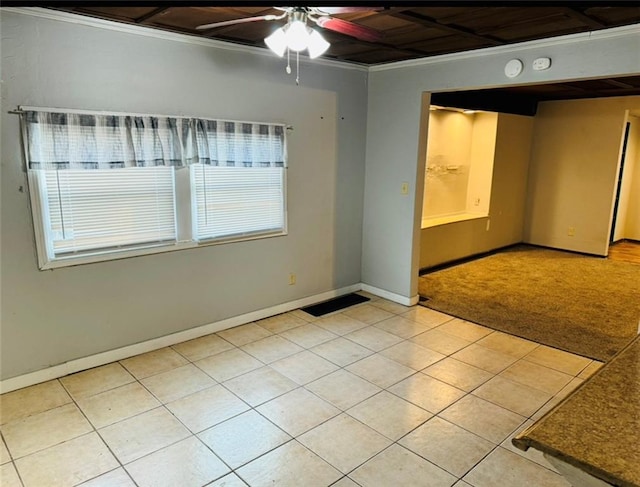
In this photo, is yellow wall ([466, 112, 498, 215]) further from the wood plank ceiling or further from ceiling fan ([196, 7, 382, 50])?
ceiling fan ([196, 7, 382, 50])

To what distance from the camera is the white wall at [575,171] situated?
21.9 ft

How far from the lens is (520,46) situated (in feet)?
11.2

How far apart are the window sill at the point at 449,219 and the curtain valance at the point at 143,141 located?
276 cm

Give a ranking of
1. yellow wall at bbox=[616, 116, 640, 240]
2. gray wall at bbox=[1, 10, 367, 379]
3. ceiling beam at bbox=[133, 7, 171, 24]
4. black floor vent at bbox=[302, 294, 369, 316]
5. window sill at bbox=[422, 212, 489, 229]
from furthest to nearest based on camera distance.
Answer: yellow wall at bbox=[616, 116, 640, 240]
window sill at bbox=[422, 212, 489, 229]
black floor vent at bbox=[302, 294, 369, 316]
gray wall at bbox=[1, 10, 367, 379]
ceiling beam at bbox=[133, 7, 171, 24]

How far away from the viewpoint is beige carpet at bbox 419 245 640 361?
3.99m

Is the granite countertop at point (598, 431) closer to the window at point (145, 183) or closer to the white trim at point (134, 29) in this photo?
the window at point (145, 183)

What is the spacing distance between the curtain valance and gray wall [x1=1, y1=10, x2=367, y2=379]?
9 cm

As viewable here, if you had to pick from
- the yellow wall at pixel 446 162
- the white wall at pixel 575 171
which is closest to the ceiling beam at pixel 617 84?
the white wall at pixel 575 171

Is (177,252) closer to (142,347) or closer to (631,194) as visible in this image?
(142,347)

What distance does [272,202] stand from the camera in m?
4.12

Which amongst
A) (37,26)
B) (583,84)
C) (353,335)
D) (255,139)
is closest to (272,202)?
(255,139)

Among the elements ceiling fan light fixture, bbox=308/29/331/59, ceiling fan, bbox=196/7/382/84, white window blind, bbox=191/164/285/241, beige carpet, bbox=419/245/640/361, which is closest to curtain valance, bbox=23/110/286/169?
white window blind, bbox=191/164/285/241

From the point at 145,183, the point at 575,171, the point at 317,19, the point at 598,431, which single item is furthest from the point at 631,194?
the point at 598,431

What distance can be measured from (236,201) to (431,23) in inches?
81.9
